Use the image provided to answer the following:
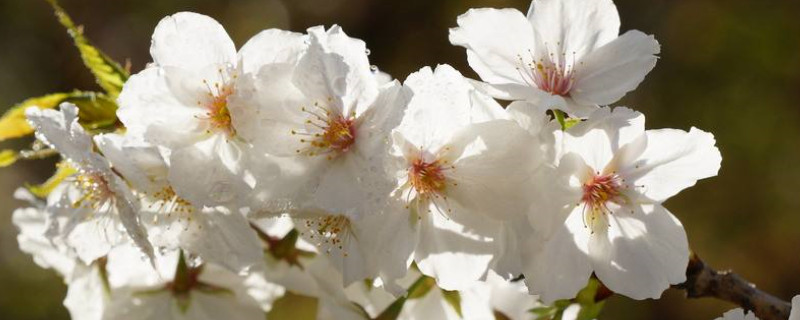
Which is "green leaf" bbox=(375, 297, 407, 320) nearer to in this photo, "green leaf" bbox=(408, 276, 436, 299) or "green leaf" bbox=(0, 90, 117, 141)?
"green leaf" bbox=(408, 276, 436, 299)

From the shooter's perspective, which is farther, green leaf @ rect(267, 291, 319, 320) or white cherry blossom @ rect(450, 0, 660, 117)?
green leaf @ rect(267, 291, 319, 320)

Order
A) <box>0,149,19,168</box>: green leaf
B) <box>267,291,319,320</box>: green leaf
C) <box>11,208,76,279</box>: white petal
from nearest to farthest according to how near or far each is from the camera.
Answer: <box>0,149,19,168</box>: green leaf < <box>11,208,76,279</box>: white petal < <box>267,291,319,320</box>: green leaf

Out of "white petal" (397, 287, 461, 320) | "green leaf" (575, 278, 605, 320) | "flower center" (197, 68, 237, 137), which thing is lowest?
"white petal" (397, 287, 461, 320)

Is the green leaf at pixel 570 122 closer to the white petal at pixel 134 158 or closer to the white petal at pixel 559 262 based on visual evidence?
the white petal at pixel 559 262

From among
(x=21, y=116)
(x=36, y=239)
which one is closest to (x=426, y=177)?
(x=21, y=116)

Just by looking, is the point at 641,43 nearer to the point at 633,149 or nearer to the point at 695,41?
the point at 633,149

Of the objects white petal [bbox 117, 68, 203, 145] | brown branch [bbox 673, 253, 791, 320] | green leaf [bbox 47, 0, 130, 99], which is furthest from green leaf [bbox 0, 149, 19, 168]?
brown branch [bbox 673, 253, 791, 320]

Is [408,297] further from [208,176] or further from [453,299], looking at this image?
[208,176]
